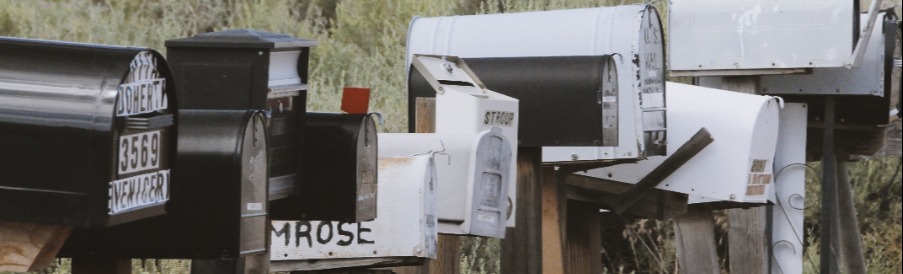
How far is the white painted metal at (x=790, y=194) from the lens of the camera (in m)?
7.55

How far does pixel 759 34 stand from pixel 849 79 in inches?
30.3

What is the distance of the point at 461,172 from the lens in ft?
14.6

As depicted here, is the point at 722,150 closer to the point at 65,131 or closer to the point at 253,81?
the point at 253,81

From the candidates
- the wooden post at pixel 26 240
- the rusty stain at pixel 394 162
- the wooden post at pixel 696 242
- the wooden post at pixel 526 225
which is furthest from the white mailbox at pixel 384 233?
the wooden post at pixel 696 242

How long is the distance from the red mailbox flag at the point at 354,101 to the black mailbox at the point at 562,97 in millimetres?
1351

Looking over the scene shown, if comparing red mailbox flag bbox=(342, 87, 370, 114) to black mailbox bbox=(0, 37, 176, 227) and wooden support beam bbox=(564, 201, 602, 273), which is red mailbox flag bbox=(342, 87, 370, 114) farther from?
wooden support beam bbox=(564, 201, 602, 273)

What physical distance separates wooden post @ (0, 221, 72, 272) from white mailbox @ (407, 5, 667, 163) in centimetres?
282

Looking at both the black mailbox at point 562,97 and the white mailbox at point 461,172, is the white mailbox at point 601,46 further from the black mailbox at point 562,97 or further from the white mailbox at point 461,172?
the white mailbox at point 461,172

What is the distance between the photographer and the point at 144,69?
111 inches

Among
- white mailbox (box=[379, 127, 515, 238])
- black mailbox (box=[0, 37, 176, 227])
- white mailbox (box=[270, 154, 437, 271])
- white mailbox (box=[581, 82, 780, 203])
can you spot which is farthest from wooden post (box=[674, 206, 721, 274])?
black mailbox (box=[0, 37, 176, 227])

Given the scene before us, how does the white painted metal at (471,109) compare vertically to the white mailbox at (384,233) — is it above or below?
A: above

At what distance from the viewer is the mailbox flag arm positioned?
19.0 ft

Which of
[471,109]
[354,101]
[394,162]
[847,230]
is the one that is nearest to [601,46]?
[471,109]

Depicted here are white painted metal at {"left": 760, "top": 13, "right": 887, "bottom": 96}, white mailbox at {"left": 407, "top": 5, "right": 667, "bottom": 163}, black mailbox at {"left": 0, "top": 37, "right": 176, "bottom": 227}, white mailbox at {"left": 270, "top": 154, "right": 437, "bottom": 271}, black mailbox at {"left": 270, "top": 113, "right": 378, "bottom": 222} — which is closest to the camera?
black mailbox at {"left": 0, "top": 37, "right": 176, "bottom": 227}
